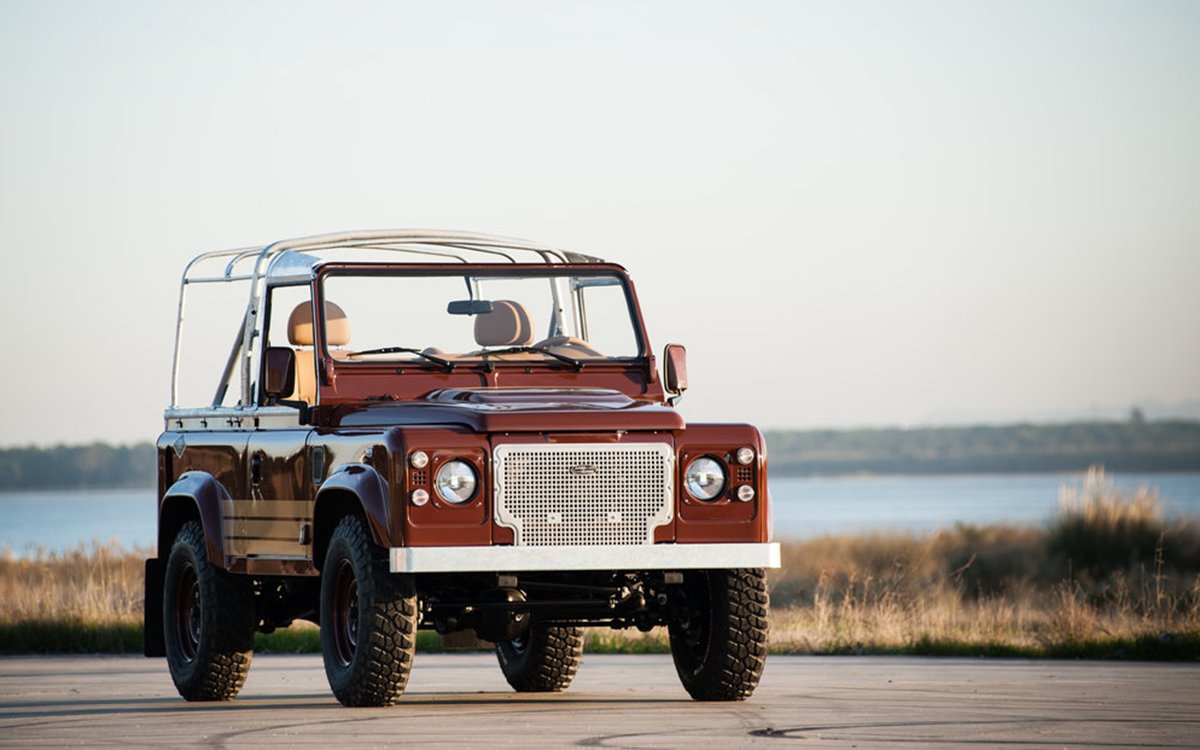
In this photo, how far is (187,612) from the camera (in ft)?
50.5

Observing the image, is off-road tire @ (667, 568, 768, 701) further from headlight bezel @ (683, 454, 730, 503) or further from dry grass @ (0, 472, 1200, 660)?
dry grass @ (0, 472, 1200, 660)

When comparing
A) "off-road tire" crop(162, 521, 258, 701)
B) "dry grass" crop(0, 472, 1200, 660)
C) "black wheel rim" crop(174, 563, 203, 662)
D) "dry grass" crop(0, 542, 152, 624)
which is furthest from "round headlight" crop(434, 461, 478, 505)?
"dry grass" crop(0, 542, 152, 624)

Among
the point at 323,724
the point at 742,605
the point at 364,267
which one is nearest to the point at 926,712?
the point at 742,605

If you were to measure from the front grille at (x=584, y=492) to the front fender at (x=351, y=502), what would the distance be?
65cm

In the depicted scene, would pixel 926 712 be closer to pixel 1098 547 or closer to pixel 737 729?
pixel 737 729

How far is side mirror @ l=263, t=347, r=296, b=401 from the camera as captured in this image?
13375 millimetres

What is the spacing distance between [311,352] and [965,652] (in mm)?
8003

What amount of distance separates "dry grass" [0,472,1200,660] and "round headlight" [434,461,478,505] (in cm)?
864

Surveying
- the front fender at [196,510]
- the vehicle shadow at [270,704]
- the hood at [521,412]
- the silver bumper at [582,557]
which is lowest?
the vehicle shadow at [270,704]

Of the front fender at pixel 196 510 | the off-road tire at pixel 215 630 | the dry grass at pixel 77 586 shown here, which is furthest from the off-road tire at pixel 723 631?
the dry grass at pixel 77 586

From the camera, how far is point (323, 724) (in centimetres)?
1207

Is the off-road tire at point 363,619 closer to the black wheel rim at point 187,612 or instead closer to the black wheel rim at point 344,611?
the black wheel rim at point 344,611

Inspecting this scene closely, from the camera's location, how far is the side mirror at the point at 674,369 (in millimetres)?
14211

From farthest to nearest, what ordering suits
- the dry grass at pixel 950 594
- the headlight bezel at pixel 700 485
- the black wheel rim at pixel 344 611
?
the dry grass at pixel 950 594 → the black wheel rim at pixel 344 611 → the headlight bezel at pixel 700 485
